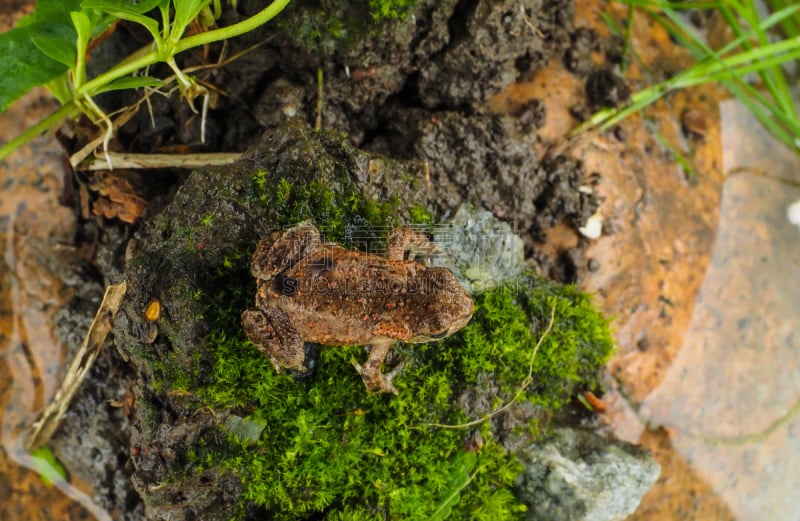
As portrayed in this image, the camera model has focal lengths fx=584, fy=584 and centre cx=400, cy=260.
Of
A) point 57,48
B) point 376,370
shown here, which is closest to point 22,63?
point 57,48

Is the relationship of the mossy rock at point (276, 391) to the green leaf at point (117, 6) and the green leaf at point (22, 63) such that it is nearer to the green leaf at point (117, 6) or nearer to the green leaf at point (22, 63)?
the green leaf at point (117, 6)

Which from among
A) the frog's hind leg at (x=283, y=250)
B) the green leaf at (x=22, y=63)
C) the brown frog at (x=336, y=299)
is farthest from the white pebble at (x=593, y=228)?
the green leaf at (x=22, y=63)

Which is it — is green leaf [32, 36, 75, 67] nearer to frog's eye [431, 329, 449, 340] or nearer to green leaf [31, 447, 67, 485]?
frog's eye [431, 329, 449, 340]

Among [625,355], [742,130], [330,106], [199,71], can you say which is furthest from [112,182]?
[742,130]

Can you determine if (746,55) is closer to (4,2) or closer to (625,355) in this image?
(625,355)

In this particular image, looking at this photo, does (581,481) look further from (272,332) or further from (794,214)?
(794,214)

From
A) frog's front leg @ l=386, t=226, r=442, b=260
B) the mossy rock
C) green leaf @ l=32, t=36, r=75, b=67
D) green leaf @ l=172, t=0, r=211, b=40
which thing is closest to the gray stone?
frog's front leg @ l=386, t=226, r=442, b=260
